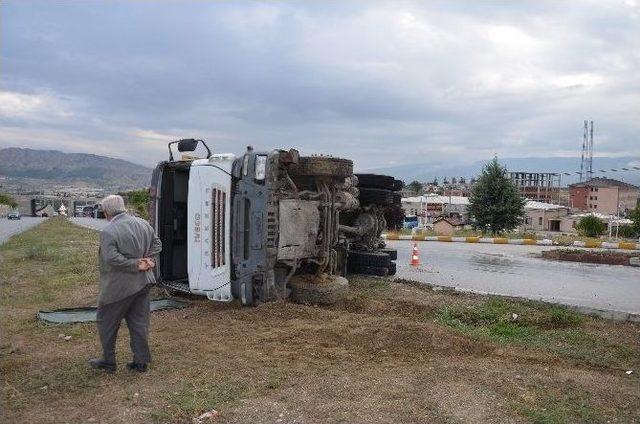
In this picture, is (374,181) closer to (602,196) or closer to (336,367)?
(336,367)

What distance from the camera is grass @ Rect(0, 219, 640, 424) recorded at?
4070 millimetres

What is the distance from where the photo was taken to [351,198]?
8.95 m

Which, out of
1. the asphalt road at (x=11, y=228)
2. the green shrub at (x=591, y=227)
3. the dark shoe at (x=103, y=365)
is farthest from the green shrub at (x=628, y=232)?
the dark shoe at (x=103, y=365)

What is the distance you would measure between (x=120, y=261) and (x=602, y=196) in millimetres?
119852

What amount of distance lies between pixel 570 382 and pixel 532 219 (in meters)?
77.6

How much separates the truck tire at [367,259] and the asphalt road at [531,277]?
0.93 metres

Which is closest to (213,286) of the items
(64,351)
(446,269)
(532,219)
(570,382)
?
(64,351)

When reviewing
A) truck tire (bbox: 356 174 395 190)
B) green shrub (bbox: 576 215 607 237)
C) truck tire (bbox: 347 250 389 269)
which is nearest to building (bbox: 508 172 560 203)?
green shrub (bbox: 576 215 607 237)

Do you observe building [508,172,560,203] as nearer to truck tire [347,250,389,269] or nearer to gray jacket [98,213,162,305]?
truck tire [347,250,389,269]

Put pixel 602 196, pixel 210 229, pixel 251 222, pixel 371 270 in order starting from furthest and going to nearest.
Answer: pixel 602 196
pixel 371 270
pixel 210 229
pixel 251 222

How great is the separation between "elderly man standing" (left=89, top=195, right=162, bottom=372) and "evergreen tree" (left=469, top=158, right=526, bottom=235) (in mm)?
34288

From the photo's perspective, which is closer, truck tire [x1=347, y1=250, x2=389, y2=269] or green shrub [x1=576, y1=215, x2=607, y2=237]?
truck tire [x1=347, y1=250, x2=389, y2=269]

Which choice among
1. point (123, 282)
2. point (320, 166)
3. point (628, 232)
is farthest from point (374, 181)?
point (628, 232)

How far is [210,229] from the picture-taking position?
7.45 metres
